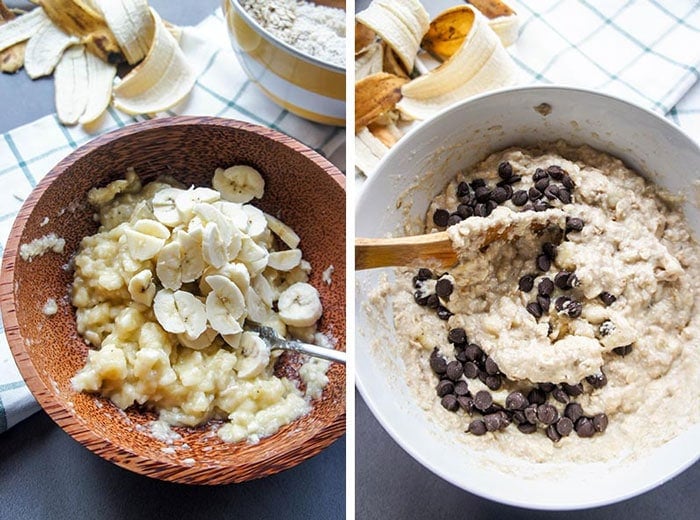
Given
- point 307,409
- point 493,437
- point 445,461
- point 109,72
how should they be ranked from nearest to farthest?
point 445,461 → point 493,437 → point 307,409 → point 109,72

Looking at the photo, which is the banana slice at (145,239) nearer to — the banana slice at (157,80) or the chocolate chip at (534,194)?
the banana slice at (157,80)

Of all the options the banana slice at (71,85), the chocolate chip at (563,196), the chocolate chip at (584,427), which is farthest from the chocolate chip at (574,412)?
the banana slice at (71,85)

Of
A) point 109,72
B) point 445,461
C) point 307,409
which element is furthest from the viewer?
point 109,72

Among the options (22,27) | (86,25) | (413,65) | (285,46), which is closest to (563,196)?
(413,65)

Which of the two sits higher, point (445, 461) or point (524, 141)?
point (524, 141)

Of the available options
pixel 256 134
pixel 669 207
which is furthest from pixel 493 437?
pixel 256 134

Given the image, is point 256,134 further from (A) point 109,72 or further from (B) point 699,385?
(B) point 699,385

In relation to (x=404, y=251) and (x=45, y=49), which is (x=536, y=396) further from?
(x=45, y=49)
